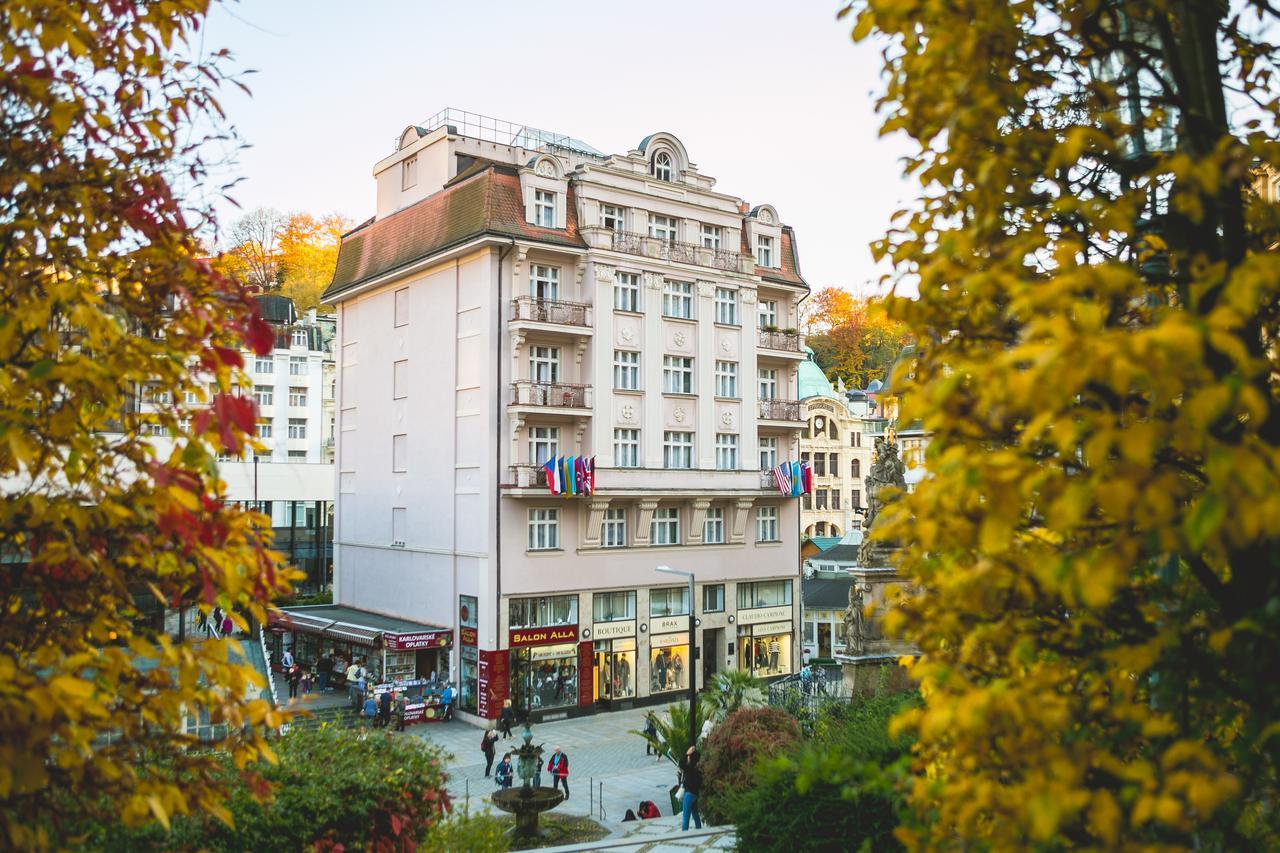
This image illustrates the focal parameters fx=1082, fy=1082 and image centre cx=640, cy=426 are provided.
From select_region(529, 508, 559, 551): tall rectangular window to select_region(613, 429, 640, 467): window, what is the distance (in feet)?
9.39

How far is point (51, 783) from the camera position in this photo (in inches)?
184

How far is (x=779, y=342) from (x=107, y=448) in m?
38.3

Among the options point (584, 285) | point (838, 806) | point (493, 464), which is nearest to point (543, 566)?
point (493, 464)

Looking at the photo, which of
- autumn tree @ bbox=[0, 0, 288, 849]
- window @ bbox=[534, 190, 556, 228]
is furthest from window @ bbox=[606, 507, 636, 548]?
autumn tree @ bbox=[0, 0, 288, 849]

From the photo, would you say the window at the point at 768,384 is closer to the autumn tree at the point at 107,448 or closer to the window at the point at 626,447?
the window at the point at 626,447

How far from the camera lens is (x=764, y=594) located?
137 ft

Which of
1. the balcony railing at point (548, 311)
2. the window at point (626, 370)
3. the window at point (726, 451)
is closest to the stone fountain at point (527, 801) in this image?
the balcony railing at point (548, 311)

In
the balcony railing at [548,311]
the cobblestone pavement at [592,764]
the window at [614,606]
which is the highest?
the balcony railing at [548,311]

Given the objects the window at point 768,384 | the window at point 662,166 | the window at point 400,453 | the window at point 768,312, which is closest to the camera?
the window at point 400,453

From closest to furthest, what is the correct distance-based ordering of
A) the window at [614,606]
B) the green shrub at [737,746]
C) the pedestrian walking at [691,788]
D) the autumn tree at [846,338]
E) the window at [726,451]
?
the green shrub at [737,746] < the pedestrian walking at [691,788] < the window at [614,606] < the window at [726,451] < the autumn tree at [846,338]

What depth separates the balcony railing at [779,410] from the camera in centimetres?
4166

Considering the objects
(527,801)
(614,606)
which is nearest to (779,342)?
(614,606)

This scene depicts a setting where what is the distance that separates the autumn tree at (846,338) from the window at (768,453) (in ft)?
172

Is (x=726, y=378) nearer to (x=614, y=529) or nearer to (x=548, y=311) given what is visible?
(x=614, y=529)
